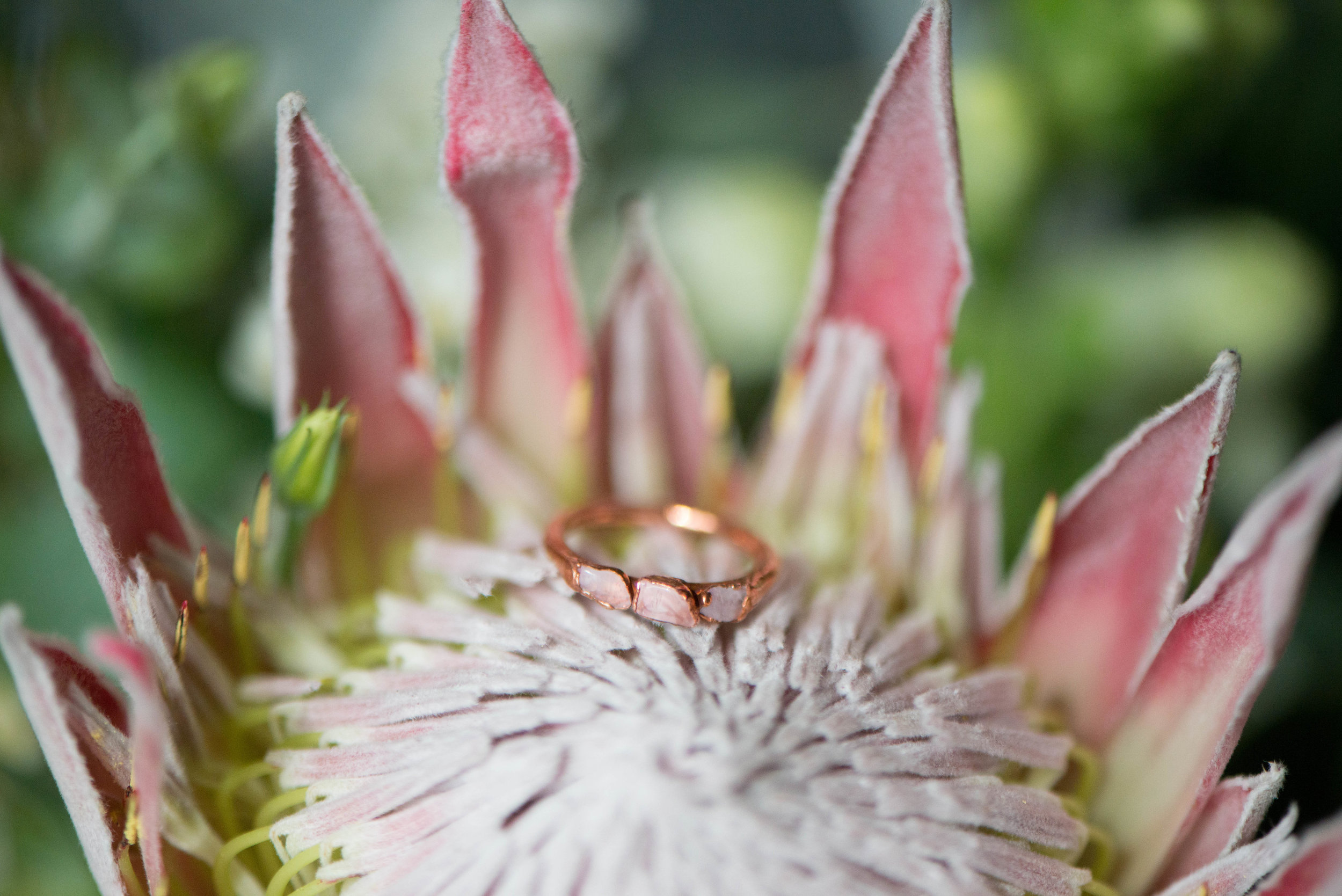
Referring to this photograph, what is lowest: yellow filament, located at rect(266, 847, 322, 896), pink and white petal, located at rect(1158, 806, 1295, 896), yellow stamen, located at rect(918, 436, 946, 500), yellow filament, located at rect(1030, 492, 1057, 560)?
pink and white petal, located at rect(1158, 806, 1295, 896)

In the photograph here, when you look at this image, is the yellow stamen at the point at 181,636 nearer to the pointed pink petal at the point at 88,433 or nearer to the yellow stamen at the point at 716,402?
the pointed pink petal at the point at 88,433

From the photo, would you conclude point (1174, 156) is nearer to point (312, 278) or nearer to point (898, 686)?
point (898, 686)

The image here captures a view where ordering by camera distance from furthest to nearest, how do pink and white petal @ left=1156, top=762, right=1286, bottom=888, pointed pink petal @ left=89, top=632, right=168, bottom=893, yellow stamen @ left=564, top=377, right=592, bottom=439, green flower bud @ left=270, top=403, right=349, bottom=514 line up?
yellow stamen @ left=564, top=377, right=592, bottom=439 → green flower bud @ left=270, top=403, right=349, bottom=514 → pink and white petal @ left=1156, top=762, right=1286, bottom=888 → pointed pink petal @ left=89, top=632, right=168, bottom=893

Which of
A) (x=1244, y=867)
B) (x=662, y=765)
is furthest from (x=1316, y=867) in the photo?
(x=662, y=765)

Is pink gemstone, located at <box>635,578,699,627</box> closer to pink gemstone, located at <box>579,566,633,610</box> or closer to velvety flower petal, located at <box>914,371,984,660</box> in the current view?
pink gemstone, located at <box>579,566,633,610</box>

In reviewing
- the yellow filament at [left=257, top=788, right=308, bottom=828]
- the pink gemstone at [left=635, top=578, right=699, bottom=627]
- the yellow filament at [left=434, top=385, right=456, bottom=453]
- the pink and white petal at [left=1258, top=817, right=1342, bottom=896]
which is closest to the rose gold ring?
the pink gemstone at [left=635, top=578, right=699, bottom=627]

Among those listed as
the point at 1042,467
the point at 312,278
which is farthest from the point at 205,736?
the point at 1042,467
